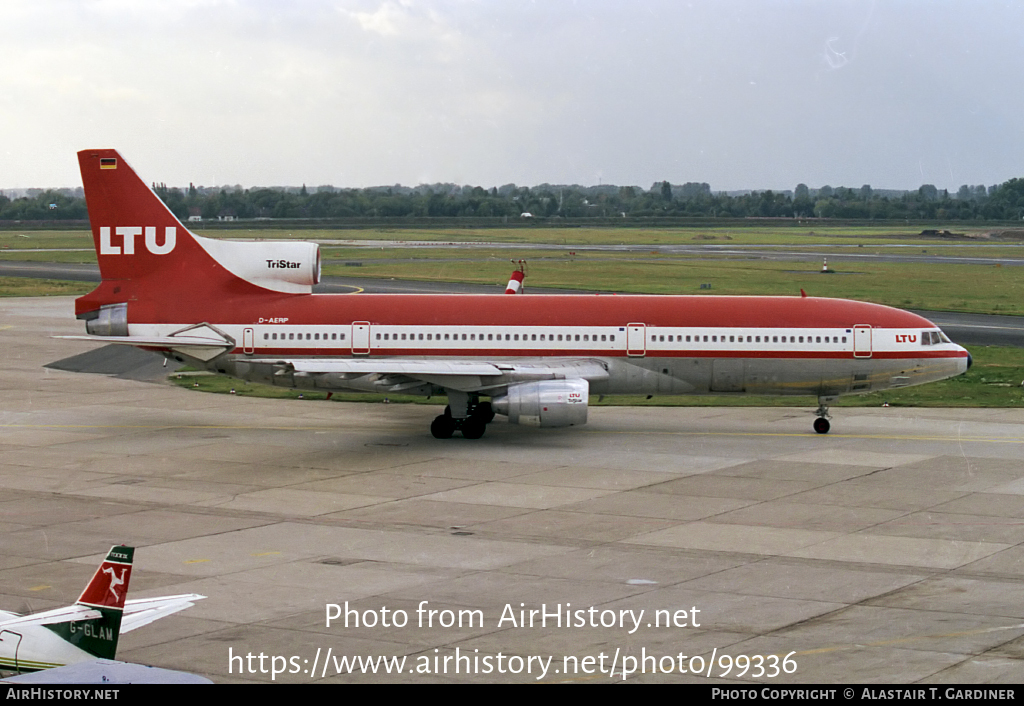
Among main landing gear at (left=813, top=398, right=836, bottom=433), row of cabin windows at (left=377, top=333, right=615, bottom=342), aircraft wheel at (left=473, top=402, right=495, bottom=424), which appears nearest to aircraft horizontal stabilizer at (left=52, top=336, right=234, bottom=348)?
row of cabin windows at (left=377, top=333, right=615, bottom=342)

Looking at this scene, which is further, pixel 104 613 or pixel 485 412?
pixel 485 412

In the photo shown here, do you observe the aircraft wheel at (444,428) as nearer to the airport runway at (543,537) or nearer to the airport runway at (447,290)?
the airport runway at (543,537)

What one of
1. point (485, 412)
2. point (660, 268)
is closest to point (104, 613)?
point (485, 412)

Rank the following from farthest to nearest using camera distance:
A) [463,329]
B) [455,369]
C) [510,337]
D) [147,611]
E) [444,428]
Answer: [463,329]
[510,337]
[444,428]
[455,369]
[147,611]

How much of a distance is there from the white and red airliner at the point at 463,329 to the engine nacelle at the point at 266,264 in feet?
0.14

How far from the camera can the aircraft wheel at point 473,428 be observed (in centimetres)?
3566

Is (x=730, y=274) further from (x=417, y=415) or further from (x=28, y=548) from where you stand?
(x=28, y=548)

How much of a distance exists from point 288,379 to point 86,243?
363ft

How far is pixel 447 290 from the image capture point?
8050cm

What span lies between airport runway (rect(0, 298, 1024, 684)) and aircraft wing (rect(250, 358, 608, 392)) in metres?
1.94

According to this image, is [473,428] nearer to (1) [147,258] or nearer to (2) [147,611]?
(1) [147,258]

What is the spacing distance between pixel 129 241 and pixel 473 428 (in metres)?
12.1

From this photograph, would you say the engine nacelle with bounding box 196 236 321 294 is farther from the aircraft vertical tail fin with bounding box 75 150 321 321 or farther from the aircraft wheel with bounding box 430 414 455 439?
the aircraft wheel with bounding box 430 414 455 439

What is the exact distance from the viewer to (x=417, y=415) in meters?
40.6
